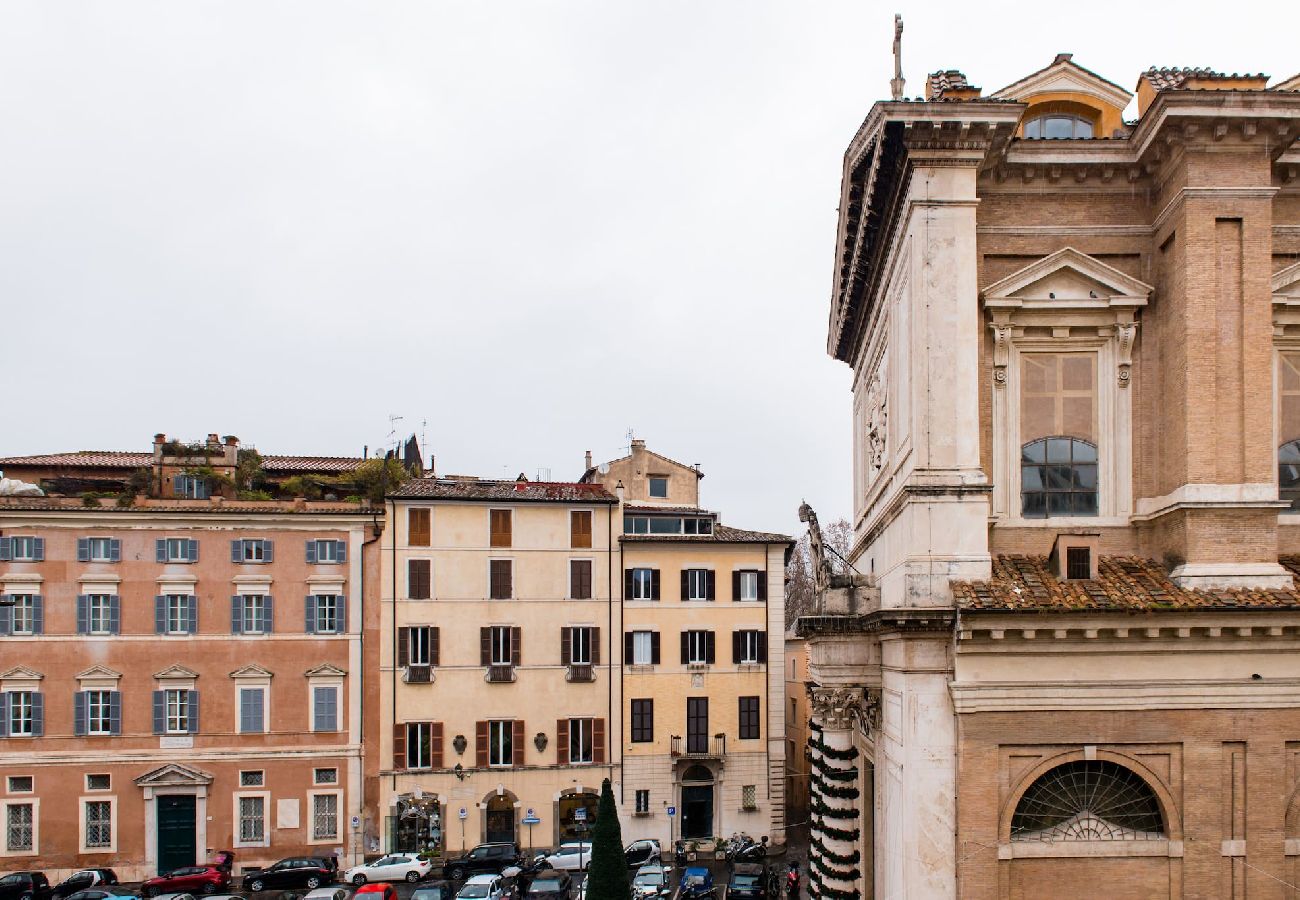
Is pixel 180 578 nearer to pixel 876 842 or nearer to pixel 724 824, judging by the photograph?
pixel 724 824

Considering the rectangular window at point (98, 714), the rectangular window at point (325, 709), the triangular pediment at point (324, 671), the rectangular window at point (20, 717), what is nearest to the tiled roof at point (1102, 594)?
the triangular pediment at point (324, 671)

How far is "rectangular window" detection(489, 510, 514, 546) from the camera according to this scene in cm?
4341

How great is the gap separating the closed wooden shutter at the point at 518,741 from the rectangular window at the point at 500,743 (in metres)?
0.05

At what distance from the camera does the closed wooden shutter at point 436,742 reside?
4209 cm

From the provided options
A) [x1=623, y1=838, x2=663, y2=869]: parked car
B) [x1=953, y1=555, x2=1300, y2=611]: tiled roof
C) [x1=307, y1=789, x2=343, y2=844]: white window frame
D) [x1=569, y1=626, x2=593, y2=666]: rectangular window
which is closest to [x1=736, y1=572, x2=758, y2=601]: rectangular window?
[x1=569, y1=626, x2=593, y2=666]: rectangular window

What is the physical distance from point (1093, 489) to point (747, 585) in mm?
28599

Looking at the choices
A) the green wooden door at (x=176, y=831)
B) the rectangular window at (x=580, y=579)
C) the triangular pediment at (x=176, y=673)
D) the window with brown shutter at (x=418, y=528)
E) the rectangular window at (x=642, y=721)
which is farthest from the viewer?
the rectangular window at (x=580, y=579)

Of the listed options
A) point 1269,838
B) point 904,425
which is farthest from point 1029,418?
point 1269,838

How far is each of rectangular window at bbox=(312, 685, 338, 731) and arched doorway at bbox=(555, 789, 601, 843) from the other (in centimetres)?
867

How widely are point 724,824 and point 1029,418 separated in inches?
1204

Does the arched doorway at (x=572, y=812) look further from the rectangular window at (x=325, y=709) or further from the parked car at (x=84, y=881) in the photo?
the parked car at (x=84, y=881)

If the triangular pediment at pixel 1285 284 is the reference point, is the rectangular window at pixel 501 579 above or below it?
below

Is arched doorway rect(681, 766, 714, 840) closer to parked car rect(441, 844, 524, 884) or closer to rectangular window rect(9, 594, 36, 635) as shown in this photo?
parked car rect(441, 844, 524, 884)

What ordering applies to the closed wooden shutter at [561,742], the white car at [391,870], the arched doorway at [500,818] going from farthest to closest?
the closed wooden shutter at [561,742] < the arched doorway at [500,818] < the white car at [391,870]
